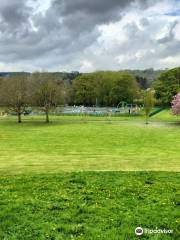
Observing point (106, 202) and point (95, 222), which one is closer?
point (95, 222)

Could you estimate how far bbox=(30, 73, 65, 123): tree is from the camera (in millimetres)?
69500

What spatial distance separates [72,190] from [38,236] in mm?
3517

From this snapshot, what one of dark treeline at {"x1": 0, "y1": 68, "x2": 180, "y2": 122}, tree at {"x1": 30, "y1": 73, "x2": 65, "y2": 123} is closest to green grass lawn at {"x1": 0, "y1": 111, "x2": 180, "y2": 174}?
dark treeline at {"x1": 0, "y1": 68, "x2": 180, "y2": 122}

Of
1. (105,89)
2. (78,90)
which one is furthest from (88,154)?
(78,90)

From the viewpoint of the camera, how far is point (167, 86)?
103 m

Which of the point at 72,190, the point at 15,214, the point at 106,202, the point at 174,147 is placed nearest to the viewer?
the point at 15,214

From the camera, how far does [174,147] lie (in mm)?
31641

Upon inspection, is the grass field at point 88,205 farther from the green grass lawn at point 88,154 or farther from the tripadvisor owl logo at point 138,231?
the green grass lawn at point 88,154

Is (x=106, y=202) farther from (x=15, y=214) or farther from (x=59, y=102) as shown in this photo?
(x=59, y=102)

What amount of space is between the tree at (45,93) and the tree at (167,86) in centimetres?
3686

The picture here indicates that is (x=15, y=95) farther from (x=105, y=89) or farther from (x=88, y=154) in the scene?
(x=105, y=89)

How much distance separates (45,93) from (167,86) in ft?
139

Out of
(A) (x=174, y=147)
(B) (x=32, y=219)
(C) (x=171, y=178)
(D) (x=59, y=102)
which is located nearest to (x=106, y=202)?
(B) (x=32, y=219)

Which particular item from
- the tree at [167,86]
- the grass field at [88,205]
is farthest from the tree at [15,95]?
the grass field at [88,205]
